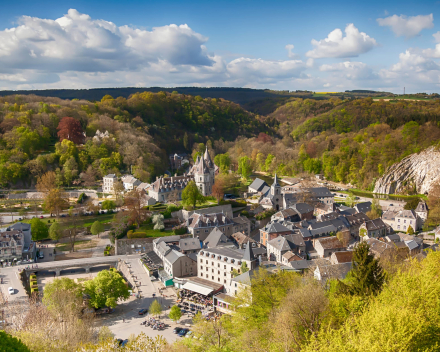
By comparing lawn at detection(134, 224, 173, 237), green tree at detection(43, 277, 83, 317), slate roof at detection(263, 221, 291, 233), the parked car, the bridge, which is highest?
slate roof at detection(263, 221, 291, 233)

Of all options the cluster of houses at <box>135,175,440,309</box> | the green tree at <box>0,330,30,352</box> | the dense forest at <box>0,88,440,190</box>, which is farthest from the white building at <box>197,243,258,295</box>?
the dense forest at <box>0,88,440,190</box>

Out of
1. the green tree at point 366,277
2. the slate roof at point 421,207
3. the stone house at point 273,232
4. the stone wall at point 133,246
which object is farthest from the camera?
the slate roof at point 421,207

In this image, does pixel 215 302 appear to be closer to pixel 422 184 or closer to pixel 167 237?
pixel 167 237

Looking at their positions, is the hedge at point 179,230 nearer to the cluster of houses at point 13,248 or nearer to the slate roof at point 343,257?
the cluster of houses at point 13,248

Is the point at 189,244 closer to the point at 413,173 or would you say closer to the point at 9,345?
the point at 9,345

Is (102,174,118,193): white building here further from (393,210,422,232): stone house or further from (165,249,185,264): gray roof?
(393,210,422,232): stone house

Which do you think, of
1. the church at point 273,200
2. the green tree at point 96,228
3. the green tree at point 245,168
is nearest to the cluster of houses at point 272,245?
the church at point 273,200
